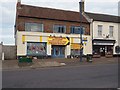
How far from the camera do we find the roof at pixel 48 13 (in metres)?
37.7

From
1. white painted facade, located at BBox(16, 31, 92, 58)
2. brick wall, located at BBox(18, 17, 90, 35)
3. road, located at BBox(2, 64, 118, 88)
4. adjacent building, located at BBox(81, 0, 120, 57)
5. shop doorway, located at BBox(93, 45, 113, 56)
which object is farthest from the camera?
shop doorway, located at BBox(93, 45, 113, 56)

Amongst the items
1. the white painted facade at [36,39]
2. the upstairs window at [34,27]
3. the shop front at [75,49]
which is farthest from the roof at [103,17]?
the upstairs window at [34,27]

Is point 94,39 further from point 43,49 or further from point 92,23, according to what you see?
point 43,49

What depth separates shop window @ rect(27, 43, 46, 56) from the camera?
36963 millimetres

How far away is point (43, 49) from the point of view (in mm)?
38062

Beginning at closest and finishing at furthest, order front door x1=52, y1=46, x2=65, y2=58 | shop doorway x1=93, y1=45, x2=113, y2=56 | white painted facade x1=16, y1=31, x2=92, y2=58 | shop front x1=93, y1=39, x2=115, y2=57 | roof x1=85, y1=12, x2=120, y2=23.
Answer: white painted facade x1=16, y1=31, x2=92, y2=58
front door x1=52, y1=46, x2=65, y2=58
shop front x1=93, y1=39, x2=115, y2=57
shop doorway x1=93, y1=45, x2=113, y2=56
roof x1=85, y1=12, x2=120, y2=23

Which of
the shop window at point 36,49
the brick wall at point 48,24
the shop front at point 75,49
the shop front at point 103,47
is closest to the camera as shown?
the brick wall at point 48,24

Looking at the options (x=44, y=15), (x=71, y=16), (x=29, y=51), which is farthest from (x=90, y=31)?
(x=29, y=51)

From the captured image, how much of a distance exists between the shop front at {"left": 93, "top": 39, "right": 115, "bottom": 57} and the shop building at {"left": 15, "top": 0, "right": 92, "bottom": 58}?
4.29 ft

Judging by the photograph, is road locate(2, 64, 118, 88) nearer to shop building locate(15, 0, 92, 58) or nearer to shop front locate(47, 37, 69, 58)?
shop building locate(15, 0, 92, 58)

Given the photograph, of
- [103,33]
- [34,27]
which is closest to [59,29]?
[34,27]

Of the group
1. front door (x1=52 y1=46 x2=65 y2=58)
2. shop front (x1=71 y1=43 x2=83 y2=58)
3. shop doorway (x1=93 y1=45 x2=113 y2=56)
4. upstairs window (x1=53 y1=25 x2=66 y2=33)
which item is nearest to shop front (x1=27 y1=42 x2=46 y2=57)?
front door (x1=52 y1=46 x2=65 y2=58)

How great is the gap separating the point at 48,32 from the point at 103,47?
1168 cm

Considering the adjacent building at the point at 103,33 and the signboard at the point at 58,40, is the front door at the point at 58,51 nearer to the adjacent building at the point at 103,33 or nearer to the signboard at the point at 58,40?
the signboard at the point at 58,40
